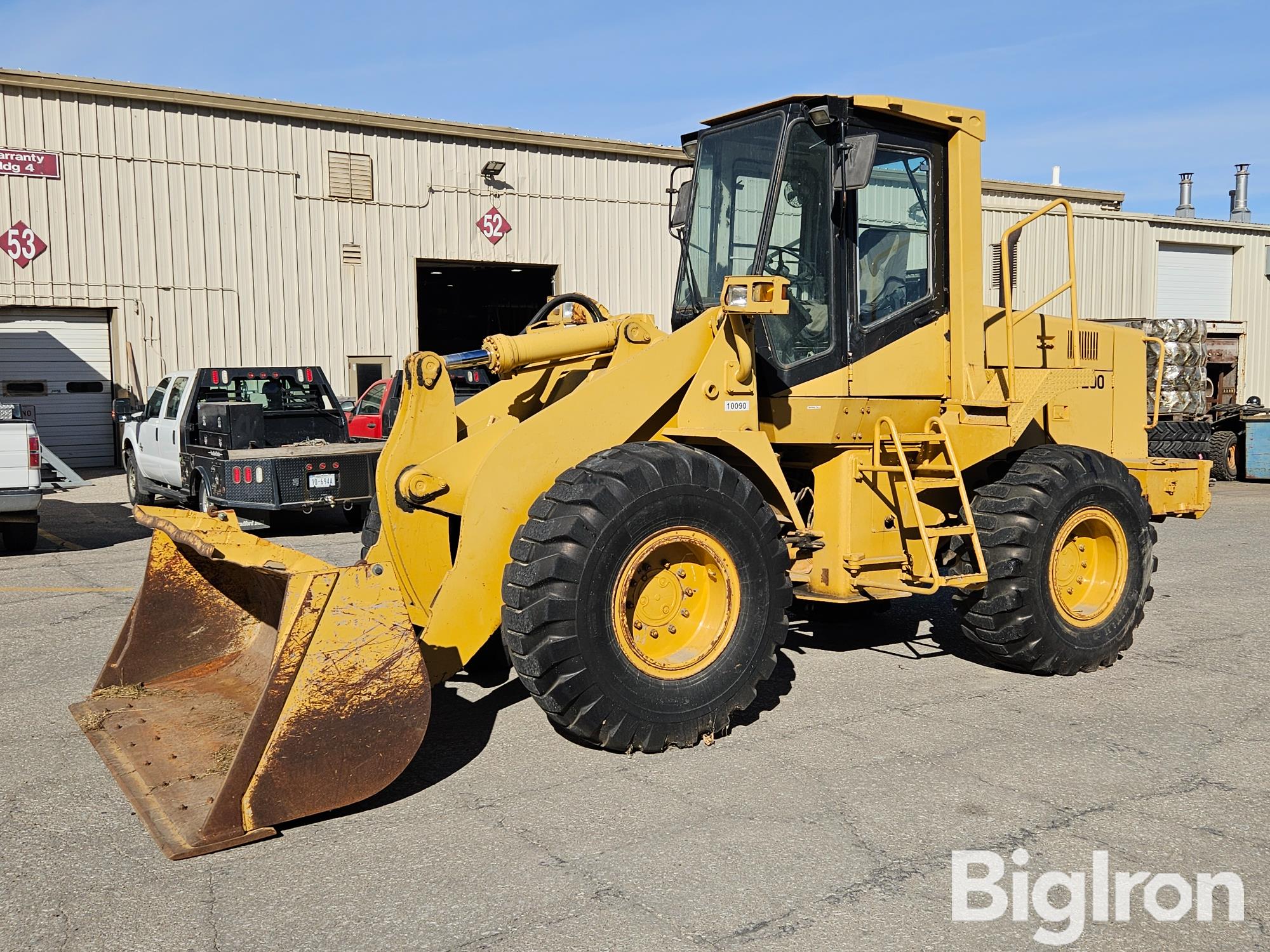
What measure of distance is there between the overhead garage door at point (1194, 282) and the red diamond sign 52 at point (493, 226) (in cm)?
1867

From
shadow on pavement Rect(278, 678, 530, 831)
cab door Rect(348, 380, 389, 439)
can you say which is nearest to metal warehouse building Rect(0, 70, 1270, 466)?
cab door Rect(348, 380, 389, 439)

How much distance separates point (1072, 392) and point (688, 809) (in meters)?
4.26

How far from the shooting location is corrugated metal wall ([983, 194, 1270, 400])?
29.8 m

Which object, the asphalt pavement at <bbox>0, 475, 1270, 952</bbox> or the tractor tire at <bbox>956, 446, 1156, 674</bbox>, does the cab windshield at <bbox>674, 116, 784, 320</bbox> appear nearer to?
the tractor tire at <bbox>956, 446, 1156, 674</bbox>

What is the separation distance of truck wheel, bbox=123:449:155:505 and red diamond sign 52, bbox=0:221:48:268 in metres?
5.55

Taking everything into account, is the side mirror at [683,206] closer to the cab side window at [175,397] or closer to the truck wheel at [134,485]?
the cab side window at [175,397]

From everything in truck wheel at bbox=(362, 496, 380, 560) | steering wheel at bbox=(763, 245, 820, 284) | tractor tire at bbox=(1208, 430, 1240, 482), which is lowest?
tractor tire at bbox=(1208, 430, 1240, 482)

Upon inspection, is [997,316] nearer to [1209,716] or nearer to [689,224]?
[689,224]

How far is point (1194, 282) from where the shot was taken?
31.9 m

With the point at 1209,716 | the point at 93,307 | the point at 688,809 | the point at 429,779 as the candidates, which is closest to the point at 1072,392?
the point at 1209,716

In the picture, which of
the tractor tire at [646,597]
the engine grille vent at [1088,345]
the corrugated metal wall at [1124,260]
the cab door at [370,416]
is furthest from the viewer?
the corrugated metal wall at [1124,260]

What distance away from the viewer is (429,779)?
498 cm

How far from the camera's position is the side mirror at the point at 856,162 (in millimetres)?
5980

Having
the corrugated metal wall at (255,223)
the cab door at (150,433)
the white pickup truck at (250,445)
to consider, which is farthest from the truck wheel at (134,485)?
the corrugated metal wall at (255,223)
